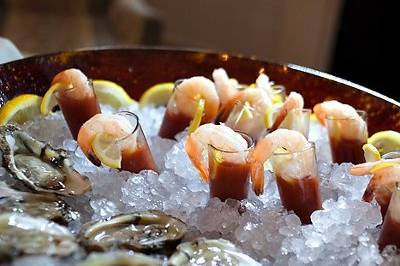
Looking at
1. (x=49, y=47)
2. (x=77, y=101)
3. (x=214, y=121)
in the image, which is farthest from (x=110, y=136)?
(x=49, y=47)

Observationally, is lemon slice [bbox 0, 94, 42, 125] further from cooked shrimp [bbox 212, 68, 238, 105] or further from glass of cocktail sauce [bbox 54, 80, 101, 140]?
cooked shrimp [bbox 212, 68, 238, 105]

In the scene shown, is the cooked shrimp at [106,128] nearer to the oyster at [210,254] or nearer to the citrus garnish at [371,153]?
the oyster at [210,254]

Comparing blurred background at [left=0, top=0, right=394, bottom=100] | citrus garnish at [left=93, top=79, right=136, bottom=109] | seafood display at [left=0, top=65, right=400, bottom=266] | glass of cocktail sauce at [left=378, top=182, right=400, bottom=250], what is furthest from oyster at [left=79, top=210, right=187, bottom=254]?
blurred background at [left=0, top=0, right=394, bottom=100]

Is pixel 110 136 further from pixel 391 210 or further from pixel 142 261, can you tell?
pixel 391 210

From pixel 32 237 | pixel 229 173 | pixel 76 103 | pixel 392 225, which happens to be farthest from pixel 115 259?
pixel 76 103

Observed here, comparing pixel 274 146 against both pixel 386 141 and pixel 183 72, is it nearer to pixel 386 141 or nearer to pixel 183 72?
pixel 386 141

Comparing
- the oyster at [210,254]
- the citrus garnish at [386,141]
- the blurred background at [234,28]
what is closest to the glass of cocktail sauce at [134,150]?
the oyster at [210,254]

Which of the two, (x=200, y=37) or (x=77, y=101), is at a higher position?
(x=77, y=101)
